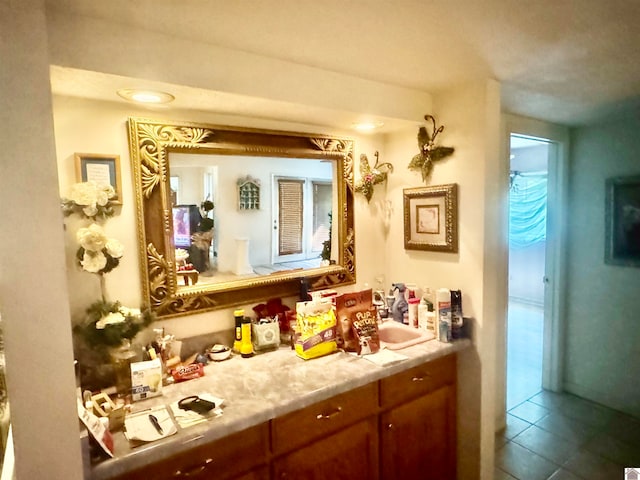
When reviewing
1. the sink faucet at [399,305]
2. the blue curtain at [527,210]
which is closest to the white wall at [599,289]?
the sink faucet at [399,305]

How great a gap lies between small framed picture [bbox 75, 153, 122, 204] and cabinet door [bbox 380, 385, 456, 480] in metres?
1.54

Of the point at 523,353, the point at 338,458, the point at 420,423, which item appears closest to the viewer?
the point at 338,458

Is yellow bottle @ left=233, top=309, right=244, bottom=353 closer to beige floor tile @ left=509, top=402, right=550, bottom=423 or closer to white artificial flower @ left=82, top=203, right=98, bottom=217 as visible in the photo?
white artificial flower @ left=82, top=203, right=98, bottom=217

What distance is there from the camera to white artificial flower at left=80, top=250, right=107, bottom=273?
54.2 inches

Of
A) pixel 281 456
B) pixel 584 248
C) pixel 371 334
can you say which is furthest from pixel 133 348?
pixel 584 248

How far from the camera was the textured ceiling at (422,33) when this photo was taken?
114 cm

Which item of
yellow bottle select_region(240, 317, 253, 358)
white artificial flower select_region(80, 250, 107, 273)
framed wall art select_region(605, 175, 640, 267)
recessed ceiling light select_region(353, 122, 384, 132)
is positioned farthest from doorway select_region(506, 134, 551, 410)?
white artificial flower select_region(80, 250, 107, 273)

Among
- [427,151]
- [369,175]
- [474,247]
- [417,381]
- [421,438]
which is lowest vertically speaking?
[421,438]

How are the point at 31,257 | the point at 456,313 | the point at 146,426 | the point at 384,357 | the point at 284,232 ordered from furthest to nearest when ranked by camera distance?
the point at 284,232 < the point at 456,313 < the point at 384,357 < the point at 146,426 < the point at 31,257

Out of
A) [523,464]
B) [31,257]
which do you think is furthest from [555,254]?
[31,257]

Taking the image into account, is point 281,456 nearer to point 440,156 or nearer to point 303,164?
point 303,164

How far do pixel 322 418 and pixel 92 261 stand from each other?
3.53 feet

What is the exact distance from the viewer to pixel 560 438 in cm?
246

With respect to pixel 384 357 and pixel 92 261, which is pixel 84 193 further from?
pixel 384 357
